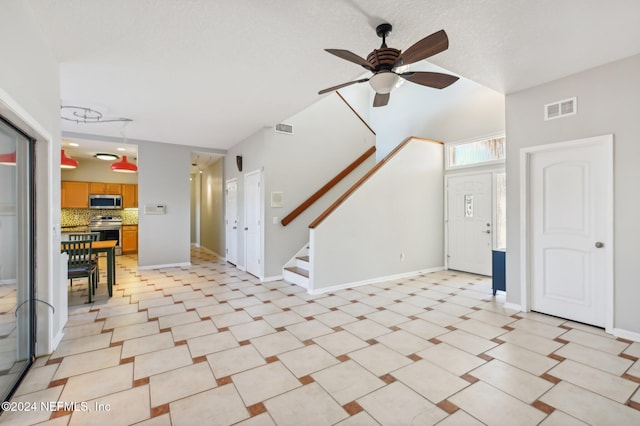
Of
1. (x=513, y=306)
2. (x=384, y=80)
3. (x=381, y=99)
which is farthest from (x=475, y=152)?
(x=384, y=80)

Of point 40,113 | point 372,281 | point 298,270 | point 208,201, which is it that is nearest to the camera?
point 40,113

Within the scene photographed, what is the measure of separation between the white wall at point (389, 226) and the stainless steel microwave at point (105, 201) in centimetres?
747

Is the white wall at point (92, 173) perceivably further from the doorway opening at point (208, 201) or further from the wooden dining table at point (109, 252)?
the wooden dining table at point (109, 252)

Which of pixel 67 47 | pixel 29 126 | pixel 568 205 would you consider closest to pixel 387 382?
pixel 568 205

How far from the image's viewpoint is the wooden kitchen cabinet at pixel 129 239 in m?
9.15

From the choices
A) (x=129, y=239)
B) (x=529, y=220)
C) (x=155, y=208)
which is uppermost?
(x=155, y=208)

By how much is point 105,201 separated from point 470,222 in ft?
32.2

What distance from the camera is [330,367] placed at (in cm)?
248

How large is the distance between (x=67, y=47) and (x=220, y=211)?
5.68 metres

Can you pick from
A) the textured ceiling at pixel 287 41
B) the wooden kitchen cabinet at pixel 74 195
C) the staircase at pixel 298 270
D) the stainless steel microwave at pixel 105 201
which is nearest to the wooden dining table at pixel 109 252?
the textured ceiling at pixel 287 41

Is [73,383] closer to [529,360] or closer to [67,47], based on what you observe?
[67,47]

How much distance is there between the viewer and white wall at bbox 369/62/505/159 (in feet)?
19.6

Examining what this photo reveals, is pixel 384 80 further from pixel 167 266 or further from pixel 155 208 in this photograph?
pixel 167 266

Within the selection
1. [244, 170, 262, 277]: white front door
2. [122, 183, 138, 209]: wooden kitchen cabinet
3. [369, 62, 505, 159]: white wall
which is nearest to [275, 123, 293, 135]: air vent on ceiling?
[244, 170, 262, 277]: white front door
